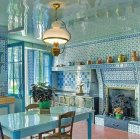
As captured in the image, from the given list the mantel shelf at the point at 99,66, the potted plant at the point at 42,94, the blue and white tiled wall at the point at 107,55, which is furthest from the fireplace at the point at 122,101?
the potted plant at the point at 42,94

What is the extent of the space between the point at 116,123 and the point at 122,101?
2.07 feet

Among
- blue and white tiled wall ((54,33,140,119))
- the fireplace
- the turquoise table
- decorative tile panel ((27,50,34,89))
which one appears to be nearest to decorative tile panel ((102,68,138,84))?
blue and white tiled wall ((54,33,140,119))

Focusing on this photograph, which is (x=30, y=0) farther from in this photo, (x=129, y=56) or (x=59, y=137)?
(x=129, y=56)

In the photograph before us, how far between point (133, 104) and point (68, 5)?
11.4 ft

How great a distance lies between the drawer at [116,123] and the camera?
216 inches

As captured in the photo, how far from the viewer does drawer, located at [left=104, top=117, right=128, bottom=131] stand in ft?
18.0

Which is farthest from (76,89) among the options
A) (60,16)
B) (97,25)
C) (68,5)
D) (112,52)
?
(68,5)

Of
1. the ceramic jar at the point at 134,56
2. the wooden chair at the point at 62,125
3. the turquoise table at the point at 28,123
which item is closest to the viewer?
the turquoise table at the point at 28,123

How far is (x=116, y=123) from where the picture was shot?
570 cm

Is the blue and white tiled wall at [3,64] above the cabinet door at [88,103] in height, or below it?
above

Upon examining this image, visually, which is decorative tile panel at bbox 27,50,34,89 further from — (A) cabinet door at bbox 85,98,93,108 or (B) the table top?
(B) the table top

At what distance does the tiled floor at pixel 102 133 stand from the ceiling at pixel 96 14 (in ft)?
8.30

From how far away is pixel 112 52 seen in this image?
6203 mm

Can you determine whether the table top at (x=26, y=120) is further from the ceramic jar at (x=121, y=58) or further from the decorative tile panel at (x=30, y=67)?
the decorative tile panel at (x=30, y=67)
